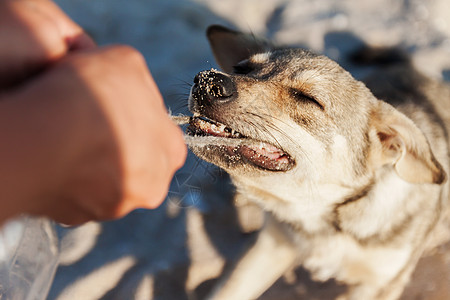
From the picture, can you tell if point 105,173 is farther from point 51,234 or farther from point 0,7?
Result: point 51,234

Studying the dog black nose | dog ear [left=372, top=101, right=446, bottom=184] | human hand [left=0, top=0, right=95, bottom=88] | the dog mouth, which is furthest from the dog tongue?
human hand [left=0, top=0, right=95, bottom=88]

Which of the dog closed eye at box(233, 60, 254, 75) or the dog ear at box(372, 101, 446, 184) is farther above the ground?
the dog closed eye at box(233, 60, 254, 75)

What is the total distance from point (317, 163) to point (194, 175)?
121cm

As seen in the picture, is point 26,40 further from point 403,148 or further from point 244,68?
point 403,148

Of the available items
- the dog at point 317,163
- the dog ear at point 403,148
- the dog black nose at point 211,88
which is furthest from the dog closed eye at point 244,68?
the dog ear at point 403,148

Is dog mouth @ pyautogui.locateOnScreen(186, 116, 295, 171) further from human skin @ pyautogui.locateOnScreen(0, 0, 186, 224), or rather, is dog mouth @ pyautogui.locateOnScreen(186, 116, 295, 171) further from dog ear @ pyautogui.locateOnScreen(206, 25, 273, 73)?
dog ear @ pyautogui.locateOnScreen(206, 25, 273, 73)

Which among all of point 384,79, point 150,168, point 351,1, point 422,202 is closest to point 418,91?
point 384,79

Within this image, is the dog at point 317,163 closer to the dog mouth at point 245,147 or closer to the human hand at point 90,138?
the dog mouth at point 245,147

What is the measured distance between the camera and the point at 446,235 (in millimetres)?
3182

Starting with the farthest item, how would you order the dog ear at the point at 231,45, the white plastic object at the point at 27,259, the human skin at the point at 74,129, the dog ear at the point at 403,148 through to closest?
the dog ear at the point at 231,45
the white plastic object at the point at 27,259
the dog ear at the point at 403,148
the human skin at the point at 74,129

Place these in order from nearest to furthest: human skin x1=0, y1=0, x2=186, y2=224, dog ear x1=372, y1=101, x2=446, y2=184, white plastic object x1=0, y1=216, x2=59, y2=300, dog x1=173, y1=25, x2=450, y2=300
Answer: human skin x1=0, y1=0, x2=186, y2=224 → dog x1=173, y1=25, x2=450, y2=300 → dog ear x1=372, y1=101, x2=446, y2=184 → white plastic object x1=0, y1=216, x2=59, y2=300

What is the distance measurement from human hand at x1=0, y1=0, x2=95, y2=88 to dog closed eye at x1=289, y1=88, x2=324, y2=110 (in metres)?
1.29

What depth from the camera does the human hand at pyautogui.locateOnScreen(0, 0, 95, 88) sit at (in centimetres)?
98

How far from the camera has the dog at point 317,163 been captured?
197cm
